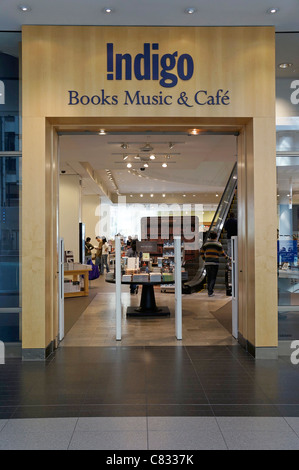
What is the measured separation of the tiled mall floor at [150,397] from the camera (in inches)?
122

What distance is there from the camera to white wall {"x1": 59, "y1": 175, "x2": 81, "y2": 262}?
14.2 meters

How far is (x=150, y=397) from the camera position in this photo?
156 inches

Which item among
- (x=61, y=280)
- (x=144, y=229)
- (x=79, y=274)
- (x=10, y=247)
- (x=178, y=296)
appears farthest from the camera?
(x=144, y=229)

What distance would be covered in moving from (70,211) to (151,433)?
1168 cm

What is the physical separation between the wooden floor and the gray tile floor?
2625mm

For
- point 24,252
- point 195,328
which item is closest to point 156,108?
point 24,252

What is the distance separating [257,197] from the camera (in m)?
5.30

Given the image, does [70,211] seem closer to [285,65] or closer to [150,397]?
[285,65]

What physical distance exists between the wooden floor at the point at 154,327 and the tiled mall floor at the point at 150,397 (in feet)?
0.19

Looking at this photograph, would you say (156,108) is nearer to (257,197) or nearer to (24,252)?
(257,197)

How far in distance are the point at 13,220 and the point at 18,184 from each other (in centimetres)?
48
